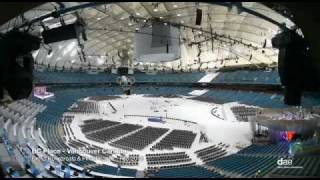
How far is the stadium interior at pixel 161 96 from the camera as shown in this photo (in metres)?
7.44

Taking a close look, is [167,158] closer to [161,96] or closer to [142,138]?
[142,138]

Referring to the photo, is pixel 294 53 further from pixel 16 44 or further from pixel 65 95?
pixel 65 95

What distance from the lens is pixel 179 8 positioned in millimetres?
16359

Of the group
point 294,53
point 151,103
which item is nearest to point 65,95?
point 151,103

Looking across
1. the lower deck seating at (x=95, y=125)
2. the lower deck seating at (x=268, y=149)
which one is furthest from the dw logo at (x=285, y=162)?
the lower deck seating at (x=95, y=125)

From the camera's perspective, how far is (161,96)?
33.5 metres

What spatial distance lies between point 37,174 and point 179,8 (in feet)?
31.3

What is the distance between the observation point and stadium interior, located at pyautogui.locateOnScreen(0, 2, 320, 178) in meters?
7.44

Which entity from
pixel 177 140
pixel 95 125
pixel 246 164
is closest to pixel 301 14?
pixel 246 164

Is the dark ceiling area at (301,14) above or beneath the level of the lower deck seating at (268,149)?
above

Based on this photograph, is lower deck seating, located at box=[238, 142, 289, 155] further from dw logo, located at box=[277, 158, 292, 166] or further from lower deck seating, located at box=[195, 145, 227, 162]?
dw logo, located at box=[277, 158, 292, 166]

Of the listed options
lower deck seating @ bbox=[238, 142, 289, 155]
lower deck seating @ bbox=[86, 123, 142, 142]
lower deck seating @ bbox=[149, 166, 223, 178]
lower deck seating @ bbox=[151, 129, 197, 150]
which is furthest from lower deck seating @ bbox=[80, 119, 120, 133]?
lower deck seating @ bbox=[238, 142, 289, 155]

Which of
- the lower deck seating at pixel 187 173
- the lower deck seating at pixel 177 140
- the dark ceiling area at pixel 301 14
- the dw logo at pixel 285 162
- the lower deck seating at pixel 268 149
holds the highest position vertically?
the dark ceiling area at pixel 301 14

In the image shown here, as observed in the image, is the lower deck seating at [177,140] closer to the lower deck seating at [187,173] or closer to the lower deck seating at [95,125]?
the lower deck seating at [187,173]
